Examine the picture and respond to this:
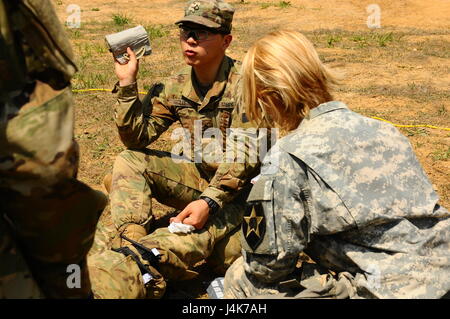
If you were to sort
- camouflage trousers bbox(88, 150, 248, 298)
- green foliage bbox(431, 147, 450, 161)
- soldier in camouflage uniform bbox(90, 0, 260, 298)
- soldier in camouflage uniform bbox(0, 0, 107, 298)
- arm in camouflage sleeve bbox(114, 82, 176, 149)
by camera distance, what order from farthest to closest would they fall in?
1. green foliage bbox(431, 147, 450, 161)
2. arm in camouflage sleeve bbox(114, 82, 176, 149)
3. soldier in camouflage uniform bbox(90, 0, 260, 298)
4. camouflage trousers bbox(88, 150, 248, 298)
5. soldier in camouflage uniform bbox(0, 0, 107, 298)

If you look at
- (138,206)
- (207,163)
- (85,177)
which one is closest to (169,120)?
A: (207,163)

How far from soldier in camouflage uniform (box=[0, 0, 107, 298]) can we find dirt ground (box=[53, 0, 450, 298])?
1.33 meters

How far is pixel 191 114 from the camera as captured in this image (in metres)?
3.67

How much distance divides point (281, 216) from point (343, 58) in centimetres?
654

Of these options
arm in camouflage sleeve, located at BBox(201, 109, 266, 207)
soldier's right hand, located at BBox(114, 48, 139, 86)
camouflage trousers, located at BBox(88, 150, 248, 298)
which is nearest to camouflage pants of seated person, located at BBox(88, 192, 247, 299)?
camouflage trousers, located at BBox(88, 150, 248, 298)

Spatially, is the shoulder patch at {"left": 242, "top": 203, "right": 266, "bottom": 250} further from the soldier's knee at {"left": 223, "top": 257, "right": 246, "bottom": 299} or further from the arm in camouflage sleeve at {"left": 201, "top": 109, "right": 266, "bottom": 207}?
the arm in camouflage sleeve at {"left": 201, "top": 109, "right": 266, "bottom": 207}

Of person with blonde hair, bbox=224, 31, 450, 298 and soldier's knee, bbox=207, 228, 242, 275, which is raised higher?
person with blonde hair, bbox=224, 31, 450, 298

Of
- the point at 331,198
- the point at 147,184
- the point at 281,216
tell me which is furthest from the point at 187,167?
the point at 331,198

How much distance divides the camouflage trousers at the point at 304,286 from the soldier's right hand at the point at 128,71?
4.72 ft

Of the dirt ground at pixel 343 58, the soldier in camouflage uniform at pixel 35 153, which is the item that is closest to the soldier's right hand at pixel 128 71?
the dirt ground at pixel 343 58

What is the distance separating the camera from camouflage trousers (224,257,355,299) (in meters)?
2.30

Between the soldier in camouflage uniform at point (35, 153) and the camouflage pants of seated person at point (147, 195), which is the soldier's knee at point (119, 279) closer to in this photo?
the camouflage pants of seated person at point (147, 195)

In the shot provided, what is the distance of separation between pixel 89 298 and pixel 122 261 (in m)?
0.89

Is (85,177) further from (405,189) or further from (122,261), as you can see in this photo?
(405,189)
